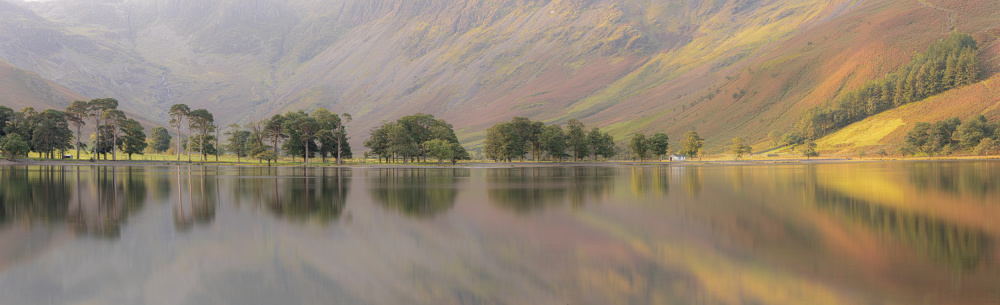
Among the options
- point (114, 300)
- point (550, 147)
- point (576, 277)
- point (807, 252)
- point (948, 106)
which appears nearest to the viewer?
point (114, 300)

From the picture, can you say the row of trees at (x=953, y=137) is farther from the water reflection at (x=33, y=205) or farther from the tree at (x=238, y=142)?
the tree at (x=238, y=142)

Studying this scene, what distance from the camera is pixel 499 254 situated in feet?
44.9

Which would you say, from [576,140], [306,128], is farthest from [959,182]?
[306,128]

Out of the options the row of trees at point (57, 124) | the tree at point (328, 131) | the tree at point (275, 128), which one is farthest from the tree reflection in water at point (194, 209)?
the row of trees at point (57, 124)

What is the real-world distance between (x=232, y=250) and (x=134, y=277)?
289 cm

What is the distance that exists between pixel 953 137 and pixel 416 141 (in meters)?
164

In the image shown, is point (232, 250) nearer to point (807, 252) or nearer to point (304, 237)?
point (304, 237)

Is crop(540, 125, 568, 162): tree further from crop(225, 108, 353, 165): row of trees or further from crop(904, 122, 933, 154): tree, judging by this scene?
crop(904, 122, 933, 154): tree

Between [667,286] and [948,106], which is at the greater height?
[948,106]

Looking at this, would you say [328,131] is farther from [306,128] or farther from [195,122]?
[195,122]

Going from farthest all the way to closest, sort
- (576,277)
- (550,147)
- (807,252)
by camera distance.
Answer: (550,147) < (807,252) < (576,277)

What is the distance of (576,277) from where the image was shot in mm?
11227

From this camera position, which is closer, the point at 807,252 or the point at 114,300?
the point at 114,300

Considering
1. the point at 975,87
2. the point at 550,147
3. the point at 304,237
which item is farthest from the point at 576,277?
the point at 975,87
